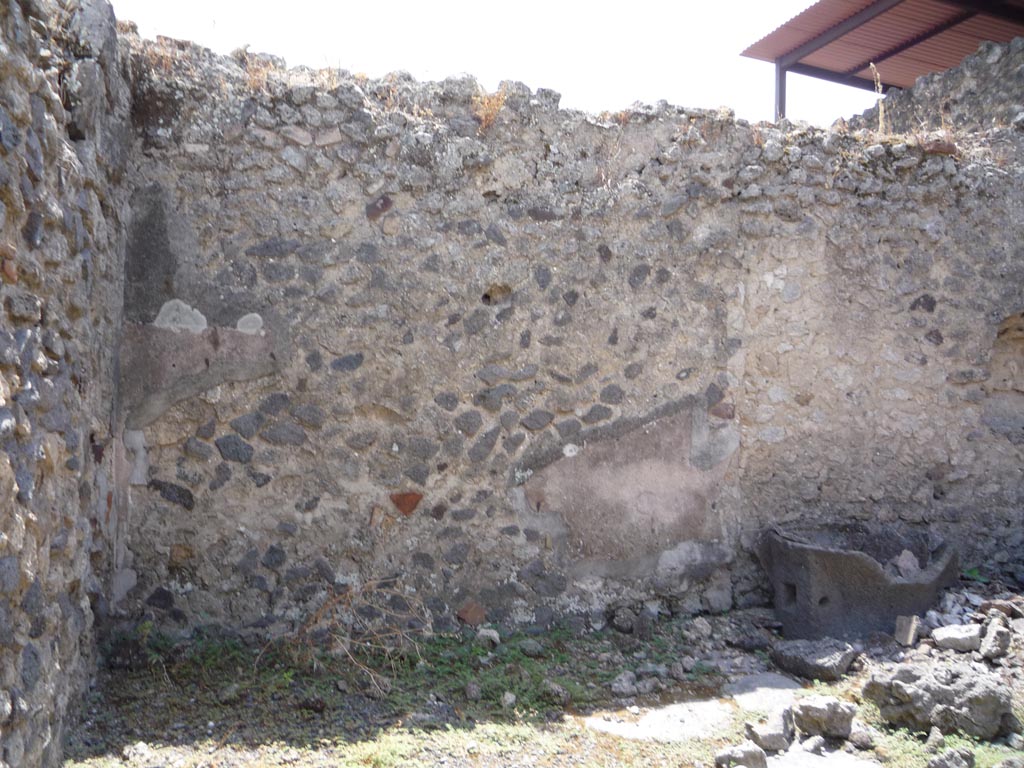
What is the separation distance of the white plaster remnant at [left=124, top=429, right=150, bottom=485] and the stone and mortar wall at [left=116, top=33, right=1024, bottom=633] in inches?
0.4

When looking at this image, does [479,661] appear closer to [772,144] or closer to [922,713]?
[922,713]

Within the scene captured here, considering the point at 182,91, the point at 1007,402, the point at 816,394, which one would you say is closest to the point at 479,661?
the point at 816,394

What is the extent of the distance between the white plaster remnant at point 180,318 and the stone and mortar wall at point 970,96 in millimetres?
4567

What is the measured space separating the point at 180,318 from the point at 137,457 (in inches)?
23.0

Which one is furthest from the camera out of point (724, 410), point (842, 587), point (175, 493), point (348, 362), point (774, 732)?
point (724, 410)

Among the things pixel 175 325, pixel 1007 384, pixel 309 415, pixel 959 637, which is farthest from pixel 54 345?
pixel 1007 384

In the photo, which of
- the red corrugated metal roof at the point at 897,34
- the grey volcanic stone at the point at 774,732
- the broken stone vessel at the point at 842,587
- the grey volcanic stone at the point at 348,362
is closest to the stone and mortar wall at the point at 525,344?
the grey volcanic stone at the point at 348,362

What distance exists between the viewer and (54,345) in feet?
9.11

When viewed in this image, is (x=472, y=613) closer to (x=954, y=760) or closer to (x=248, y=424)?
(x=248, y=424)

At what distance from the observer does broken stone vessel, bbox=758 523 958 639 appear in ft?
13.1

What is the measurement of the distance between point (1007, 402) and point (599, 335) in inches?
90.3

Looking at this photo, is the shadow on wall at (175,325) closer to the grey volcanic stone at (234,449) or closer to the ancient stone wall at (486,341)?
the ancient stone wall at (486,341)

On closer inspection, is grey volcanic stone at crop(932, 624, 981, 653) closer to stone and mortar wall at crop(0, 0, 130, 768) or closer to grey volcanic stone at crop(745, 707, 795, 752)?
grey volcanic stone at crop(745, 707, 795, 752)

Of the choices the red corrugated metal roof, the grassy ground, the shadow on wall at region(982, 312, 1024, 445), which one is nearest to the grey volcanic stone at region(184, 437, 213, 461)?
the grassy ground
